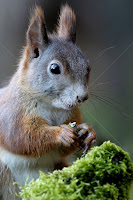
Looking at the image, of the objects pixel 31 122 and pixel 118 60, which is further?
pixel 118 60

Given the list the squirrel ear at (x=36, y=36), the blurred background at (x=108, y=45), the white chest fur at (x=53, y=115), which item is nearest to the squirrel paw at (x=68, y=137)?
the white chest fur at (x=53, y=115)

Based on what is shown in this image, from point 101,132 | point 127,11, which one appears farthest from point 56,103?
point 127,11

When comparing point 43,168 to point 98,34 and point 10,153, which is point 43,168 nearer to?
point 10,153

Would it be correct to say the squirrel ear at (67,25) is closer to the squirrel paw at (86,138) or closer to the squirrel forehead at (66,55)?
the squirrel forehead at (66,55)

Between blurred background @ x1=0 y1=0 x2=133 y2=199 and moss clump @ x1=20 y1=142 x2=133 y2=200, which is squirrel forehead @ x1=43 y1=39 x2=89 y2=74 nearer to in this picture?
moss clump @ x1=20 y1=142 x2=133 y2=200

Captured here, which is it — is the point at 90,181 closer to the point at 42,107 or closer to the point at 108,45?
the point at 42,107

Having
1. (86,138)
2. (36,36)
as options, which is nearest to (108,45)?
(36,36)
